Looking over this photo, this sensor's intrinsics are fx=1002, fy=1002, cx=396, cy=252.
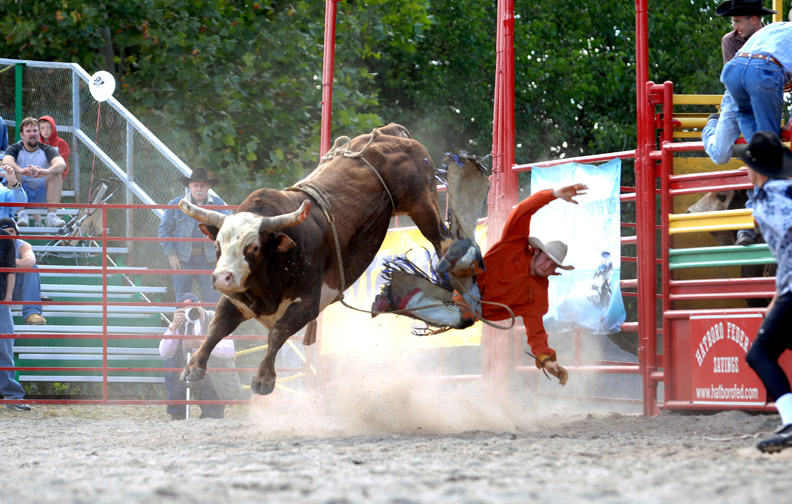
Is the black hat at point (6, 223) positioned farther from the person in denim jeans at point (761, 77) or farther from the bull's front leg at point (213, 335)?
the person in denim jeans at point (761, 77)

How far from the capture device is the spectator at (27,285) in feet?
30.1

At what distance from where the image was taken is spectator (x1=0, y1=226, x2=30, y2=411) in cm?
872

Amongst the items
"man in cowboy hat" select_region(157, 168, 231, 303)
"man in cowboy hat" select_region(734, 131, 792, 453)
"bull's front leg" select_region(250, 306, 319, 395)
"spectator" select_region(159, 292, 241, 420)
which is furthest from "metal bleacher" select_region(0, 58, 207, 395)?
"man in cowboy hat" select_region(734, 131, 792, 453)

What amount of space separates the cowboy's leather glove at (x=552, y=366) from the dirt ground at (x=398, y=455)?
0.34m

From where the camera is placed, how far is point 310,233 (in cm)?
627

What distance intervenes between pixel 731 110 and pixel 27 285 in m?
6.42

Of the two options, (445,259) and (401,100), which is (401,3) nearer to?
(401,100)

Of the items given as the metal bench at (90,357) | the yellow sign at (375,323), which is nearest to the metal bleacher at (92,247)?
the metal bench at (90,357)

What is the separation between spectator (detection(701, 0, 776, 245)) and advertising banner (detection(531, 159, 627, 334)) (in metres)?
0.79

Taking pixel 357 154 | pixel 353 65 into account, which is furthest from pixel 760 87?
pixel 353 65

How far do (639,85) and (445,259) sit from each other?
1.86 meters

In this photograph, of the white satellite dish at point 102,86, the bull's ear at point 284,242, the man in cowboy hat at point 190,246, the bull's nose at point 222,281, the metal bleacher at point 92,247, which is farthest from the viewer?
the white satellite dish at point 102,86

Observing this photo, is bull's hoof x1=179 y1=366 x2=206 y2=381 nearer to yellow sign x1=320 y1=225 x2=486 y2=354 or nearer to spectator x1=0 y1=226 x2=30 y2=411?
yellow sign x1=320 y1=225 x2=486 y2=354

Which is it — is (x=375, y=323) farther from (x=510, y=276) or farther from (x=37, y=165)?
(x=37, y=165)
